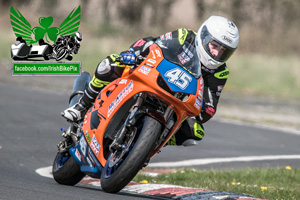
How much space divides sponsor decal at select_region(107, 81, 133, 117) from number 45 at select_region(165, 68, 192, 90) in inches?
14.5

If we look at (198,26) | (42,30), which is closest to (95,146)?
(42,30)

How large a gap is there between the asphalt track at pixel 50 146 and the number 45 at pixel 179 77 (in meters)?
1.13

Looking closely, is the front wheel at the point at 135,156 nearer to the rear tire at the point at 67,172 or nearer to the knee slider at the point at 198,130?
the knee slider at the point at 198,130

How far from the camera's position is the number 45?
19.2ft

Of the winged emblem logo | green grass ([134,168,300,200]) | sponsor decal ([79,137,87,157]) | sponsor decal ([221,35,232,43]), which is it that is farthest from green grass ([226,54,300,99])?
sponsor decal ([221,35,232,43])

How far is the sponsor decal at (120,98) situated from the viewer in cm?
601

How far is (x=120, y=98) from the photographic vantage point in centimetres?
608

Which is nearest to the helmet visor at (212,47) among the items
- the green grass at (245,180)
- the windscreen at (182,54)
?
the windscreen at (182,54)

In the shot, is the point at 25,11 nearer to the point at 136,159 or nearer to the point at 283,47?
the point at 283,47

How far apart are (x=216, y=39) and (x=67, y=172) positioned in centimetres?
207

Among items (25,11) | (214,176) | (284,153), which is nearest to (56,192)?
(214,176)

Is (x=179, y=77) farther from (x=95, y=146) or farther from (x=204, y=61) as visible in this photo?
(x=95, y=146)

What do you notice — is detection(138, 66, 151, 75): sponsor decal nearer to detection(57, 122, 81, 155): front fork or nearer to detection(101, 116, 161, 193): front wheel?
detection(101, 116, 161, 193): front wheel

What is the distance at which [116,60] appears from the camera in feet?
A: 20.4
